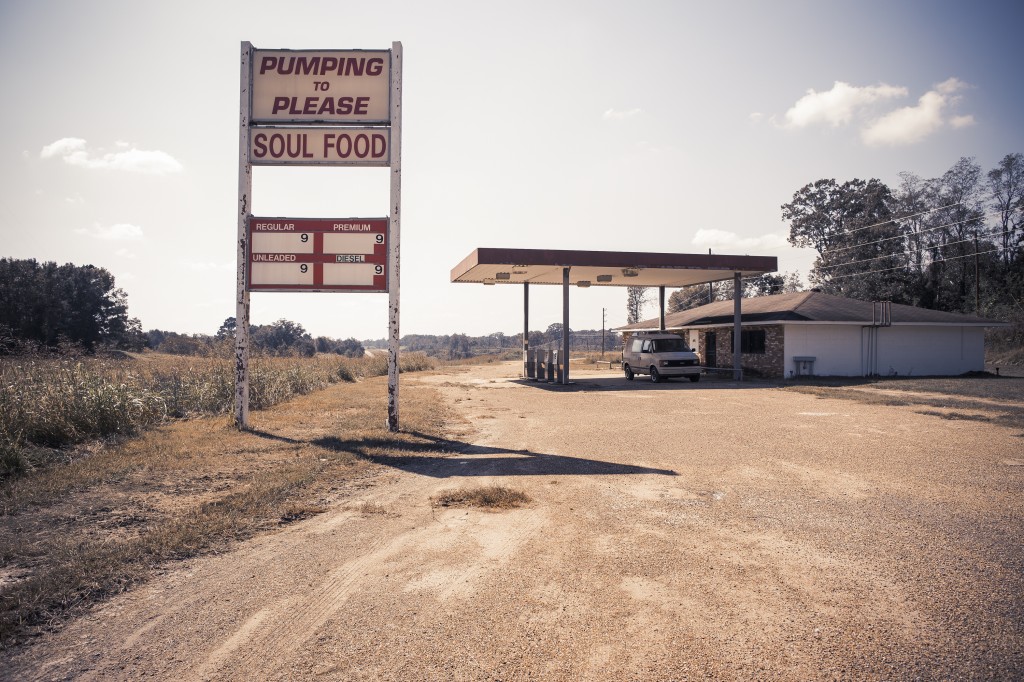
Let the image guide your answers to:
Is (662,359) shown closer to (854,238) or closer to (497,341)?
(854,238)

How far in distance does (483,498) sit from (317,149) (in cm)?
816

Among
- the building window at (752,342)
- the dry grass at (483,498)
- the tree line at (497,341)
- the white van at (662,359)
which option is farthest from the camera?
the tree line at (497,341)

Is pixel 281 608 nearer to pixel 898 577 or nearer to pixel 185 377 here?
pixel 898 577

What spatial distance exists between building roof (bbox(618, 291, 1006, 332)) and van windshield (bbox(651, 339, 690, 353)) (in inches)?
179

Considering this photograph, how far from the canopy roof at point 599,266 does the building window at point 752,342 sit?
3449 millimetres

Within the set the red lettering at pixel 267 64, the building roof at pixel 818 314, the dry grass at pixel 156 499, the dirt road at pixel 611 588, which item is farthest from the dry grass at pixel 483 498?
the building roof at pixel 818 314

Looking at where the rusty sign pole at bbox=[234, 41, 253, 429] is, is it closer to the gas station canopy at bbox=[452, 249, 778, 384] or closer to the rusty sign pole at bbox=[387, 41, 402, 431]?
the rusty sign pole at bbox=[387, 41, 402, 431]

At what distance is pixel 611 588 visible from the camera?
3.88m

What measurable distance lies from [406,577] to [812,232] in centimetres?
6982

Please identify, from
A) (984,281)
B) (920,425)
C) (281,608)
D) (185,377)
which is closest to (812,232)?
(984,281)

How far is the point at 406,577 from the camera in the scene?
4.10 metres

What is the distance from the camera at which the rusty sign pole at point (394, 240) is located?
1063cm

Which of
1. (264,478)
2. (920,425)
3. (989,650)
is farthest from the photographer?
(920,425)

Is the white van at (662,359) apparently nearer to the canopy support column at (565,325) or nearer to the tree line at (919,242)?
the canopy support column at (565,325)
